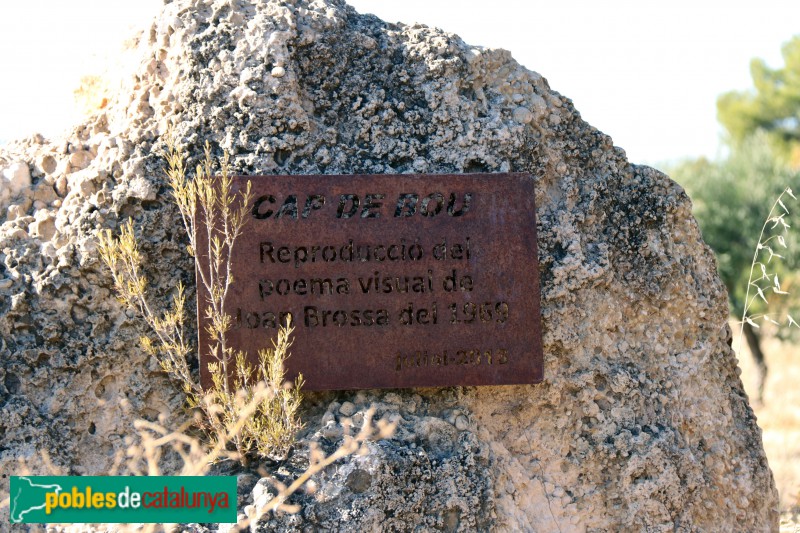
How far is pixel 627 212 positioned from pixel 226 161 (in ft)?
5.88

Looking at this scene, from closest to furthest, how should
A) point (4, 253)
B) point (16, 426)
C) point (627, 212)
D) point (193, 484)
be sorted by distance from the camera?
point (193, 484) < point (16, 426) < point (4, 253) < point (627, 212)

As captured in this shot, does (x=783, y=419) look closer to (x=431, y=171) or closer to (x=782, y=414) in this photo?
(x=782, y=414)

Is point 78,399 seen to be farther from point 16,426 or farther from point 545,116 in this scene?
point 545,116

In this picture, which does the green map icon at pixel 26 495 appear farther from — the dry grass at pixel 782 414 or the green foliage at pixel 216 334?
the dry grass at pixel 782 414

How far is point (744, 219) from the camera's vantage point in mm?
12211


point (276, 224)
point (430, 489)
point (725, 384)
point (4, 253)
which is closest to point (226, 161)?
point (276, 224)

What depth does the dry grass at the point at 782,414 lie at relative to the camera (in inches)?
239

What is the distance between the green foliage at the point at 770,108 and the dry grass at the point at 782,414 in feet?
31.8

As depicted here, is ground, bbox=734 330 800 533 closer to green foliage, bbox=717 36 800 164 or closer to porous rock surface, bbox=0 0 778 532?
porous rock surface, bbox=0 0 778 532

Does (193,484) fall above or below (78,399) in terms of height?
below

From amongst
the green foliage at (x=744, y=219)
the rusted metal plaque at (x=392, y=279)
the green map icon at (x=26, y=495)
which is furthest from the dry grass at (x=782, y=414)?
the green map icon at (x=26, y=495)

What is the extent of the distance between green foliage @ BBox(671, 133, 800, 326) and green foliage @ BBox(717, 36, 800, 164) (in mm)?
10644

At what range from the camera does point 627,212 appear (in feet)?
12.6

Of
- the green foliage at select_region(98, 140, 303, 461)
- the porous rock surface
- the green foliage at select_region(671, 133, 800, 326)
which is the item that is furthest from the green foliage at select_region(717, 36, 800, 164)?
the green foliage at select_region(98, 140, 303, 461)
